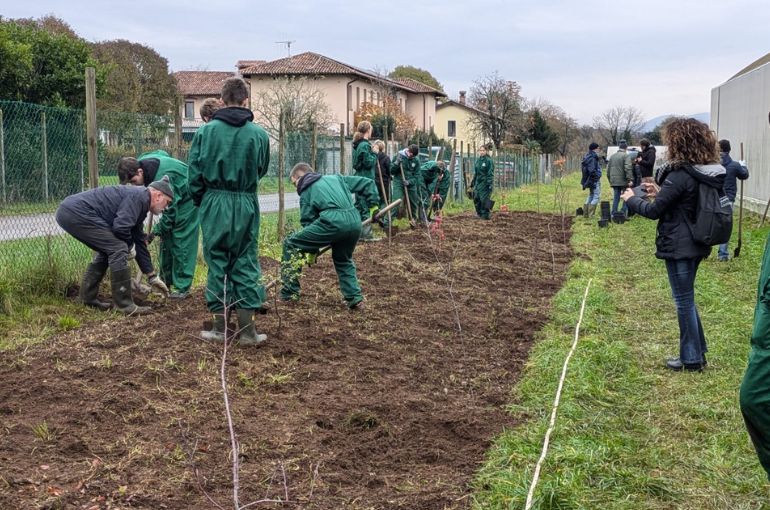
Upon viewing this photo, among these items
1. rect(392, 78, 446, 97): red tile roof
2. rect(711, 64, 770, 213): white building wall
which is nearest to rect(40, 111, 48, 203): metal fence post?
rect(711, 64, 770, 213): white building wall

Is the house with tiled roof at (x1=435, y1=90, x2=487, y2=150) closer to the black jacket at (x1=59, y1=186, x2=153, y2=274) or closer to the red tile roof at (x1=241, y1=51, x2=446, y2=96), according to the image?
the red tile roof at (x1=241, y1=51, x2=446, y2=96)

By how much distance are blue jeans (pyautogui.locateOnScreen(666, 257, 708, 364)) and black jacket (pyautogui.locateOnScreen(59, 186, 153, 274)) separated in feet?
15.3

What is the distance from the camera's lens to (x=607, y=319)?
27.0 ft

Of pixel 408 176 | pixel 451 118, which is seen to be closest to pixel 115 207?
pixel 408 176

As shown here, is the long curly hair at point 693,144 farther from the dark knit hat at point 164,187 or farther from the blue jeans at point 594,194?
the blue jeans at point 594,194

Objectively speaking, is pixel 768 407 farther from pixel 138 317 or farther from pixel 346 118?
pixel 346 118

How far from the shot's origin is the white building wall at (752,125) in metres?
18.1

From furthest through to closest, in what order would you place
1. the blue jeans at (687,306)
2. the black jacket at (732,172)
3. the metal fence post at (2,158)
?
the black jacket at (732,172) → the metal fence post at (2,158) → the blue jeans at (687,306)

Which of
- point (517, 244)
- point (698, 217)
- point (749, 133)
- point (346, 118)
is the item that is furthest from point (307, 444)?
point (346, 118)

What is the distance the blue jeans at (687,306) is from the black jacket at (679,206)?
94 millimetres

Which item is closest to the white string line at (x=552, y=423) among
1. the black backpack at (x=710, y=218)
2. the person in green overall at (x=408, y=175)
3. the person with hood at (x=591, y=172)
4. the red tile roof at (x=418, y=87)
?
the black backpack at (x=710, y=218)

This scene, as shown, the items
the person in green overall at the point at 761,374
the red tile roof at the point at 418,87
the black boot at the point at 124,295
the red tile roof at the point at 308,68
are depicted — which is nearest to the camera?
the person in green overall at the point at 761,374

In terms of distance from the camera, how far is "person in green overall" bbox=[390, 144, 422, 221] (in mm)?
16547

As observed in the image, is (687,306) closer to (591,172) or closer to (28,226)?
(28,226)
